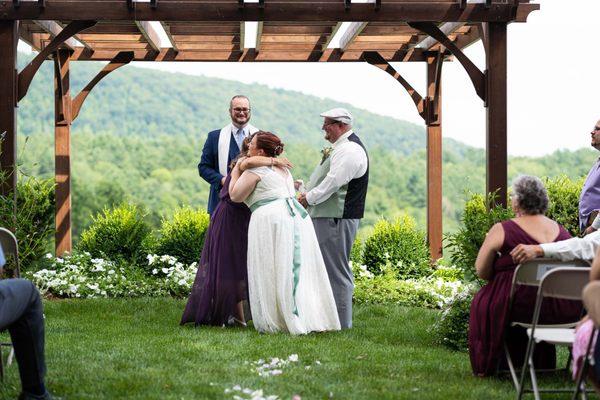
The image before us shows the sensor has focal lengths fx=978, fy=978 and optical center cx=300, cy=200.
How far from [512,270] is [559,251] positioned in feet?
1.16

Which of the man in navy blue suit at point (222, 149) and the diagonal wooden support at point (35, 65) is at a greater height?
the diagonal wooden support at point (35, 65)

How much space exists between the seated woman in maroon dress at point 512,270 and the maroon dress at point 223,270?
2.81 metres

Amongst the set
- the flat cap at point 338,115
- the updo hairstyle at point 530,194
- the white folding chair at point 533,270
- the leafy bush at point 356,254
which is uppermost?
the flat cap at point 338,115

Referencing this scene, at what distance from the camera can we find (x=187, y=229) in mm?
11820

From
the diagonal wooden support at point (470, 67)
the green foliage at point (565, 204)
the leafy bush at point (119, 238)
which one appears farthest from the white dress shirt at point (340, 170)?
the leafy bush at point (119, 238)

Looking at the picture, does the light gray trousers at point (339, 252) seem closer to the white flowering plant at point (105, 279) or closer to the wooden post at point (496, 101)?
the wooden post at point (496, 101)

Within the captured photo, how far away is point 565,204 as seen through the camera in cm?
1097

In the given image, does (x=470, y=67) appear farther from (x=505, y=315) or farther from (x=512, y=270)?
(x=505, y=315)

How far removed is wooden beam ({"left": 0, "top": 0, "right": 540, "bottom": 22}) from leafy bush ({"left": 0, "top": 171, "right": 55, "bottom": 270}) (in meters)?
1.51

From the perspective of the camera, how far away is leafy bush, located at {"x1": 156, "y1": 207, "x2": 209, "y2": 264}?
464 inches

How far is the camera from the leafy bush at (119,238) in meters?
11.8

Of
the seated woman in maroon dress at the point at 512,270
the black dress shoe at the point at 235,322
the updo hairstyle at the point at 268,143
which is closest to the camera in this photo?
the seated woman in maroon dress at the point at 512,270

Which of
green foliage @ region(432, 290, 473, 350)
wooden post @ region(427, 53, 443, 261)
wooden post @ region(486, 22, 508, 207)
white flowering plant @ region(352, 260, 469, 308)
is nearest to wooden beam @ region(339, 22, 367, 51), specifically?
wooden post @ region(427, 53, 443, 261)

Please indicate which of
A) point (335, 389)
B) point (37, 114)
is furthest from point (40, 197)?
point (37, 114)
